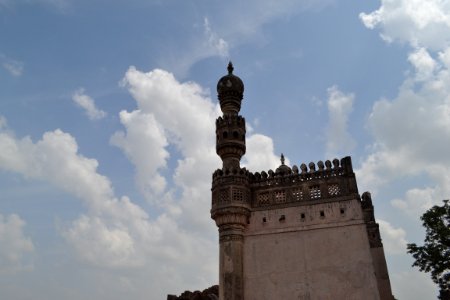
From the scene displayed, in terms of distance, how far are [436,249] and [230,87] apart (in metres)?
15.8

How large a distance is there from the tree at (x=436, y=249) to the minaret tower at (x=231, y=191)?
12.2 metres

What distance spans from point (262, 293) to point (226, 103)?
1071cm

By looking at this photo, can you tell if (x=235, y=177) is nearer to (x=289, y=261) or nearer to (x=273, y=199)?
(x=273, y=199)

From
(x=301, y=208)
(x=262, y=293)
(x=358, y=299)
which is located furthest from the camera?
(x=301, y=208)

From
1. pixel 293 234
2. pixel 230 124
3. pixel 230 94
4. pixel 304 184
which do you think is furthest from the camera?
pixel 230 94

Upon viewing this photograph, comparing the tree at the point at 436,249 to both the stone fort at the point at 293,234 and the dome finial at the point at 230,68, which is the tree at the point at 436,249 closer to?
→ the stone fort at the point at 293,234

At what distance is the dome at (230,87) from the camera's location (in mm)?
22812

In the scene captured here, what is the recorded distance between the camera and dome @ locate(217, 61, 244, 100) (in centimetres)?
2281

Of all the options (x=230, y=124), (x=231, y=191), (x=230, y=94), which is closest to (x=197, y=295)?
(x=231, y=191)

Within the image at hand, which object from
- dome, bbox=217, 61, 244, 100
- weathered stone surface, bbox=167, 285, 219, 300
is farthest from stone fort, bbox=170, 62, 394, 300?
weathered stone surface, bbox=167, 285, 219, 300

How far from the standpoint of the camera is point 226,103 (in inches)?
896

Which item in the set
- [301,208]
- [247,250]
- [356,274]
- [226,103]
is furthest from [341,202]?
[226,103]

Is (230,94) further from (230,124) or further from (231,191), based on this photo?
(231,191)

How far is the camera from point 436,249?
23250 mm
